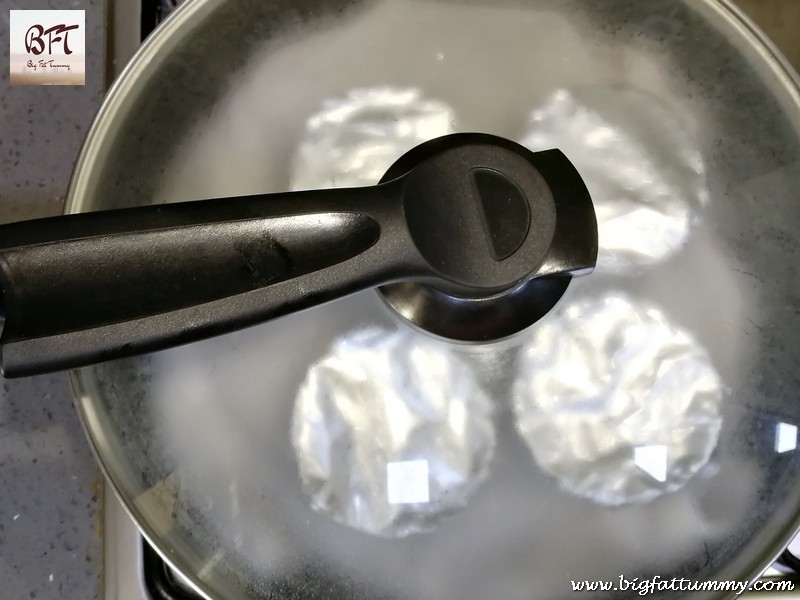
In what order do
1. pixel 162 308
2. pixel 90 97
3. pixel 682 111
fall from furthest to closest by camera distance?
1. pixel 90 97
2. pixel 682 111
3. pixel 162 308

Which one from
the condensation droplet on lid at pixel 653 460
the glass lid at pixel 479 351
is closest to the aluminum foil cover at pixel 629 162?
the glass lid at pixel 479 351

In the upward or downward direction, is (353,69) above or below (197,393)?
above

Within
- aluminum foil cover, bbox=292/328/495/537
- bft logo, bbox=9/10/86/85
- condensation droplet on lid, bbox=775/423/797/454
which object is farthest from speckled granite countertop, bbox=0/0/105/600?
condensation droplet on lid, bbox=775/423/797/454

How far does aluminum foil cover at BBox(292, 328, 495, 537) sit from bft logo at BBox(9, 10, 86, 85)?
0.35m

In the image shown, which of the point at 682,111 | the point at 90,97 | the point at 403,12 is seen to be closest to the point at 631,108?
the point at 682,111

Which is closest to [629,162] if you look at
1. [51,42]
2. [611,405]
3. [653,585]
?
[611,405]

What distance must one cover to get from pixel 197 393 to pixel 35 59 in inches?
13.2

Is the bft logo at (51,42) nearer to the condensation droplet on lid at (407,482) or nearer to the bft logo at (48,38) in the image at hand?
the bft logo at (48,38)

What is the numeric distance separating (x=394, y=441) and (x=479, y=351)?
0.23 feet

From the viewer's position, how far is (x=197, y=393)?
0.41m

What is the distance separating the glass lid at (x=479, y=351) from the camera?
40 cm

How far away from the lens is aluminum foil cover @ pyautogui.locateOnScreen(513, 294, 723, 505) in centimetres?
40

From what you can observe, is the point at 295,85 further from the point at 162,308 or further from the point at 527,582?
the point at 527,582

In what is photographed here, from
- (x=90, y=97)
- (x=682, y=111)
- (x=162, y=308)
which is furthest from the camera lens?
(x=90, y=97)
